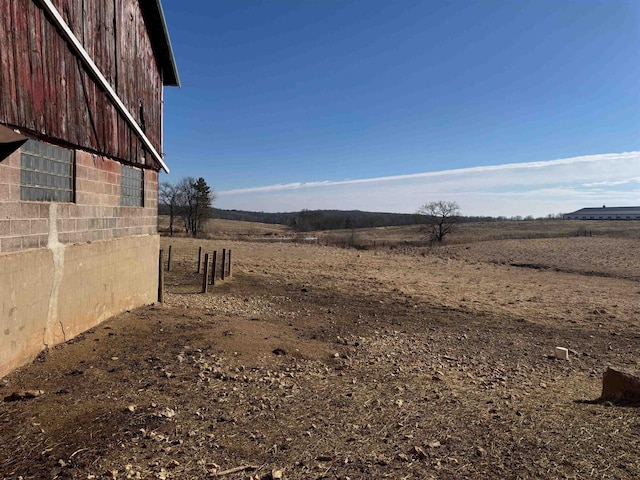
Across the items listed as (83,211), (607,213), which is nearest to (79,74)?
(83,211)

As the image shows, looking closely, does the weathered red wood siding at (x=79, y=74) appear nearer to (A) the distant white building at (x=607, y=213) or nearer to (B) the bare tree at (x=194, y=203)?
(B) the bare tree at (x=194, y=203)

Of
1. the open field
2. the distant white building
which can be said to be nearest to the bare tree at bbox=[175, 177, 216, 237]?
the open field

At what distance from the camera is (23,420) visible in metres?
4.74

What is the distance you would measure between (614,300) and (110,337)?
727 inches

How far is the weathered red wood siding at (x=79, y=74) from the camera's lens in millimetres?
5949

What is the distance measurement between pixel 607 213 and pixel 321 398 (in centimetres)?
15306

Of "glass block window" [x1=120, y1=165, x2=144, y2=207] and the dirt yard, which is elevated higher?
"glass block window" [x1=120, y1=165, x2=144, y2=207]

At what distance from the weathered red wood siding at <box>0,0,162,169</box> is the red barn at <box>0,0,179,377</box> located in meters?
0.02

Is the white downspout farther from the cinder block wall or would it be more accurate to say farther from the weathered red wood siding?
the cinder block wall

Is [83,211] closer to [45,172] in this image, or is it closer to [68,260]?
[68,260]

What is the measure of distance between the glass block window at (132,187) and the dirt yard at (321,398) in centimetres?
264

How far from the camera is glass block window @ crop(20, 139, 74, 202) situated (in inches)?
250

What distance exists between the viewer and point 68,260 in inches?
291

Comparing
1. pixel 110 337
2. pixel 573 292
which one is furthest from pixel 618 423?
pixel 573 292
